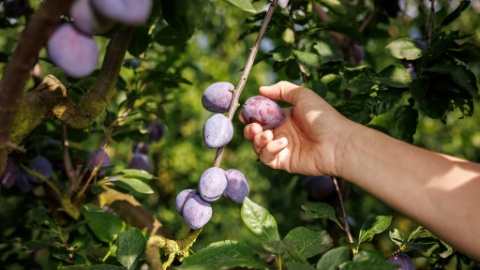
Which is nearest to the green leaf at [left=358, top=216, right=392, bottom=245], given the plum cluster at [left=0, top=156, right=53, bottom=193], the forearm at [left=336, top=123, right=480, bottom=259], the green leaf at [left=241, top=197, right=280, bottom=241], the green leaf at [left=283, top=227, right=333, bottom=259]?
the forearm at [left=336, top=123, right=480, bottom=259]

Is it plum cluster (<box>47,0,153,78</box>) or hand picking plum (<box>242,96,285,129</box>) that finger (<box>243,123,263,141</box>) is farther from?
plum cluster (<box>47,0,153,78</box>)

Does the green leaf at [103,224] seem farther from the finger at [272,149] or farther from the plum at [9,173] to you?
the finger at [272,149]

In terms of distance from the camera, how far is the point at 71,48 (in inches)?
25.4

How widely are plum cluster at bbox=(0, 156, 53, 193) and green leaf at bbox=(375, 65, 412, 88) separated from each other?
0.96 m

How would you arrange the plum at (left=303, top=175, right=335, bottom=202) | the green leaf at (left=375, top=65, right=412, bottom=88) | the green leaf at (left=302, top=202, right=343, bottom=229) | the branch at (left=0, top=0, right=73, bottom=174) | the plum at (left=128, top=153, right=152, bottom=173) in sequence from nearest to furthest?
the branch at (left=0, top=0, right=73, bottom=174), the green leaf at (left=302, top=202, right=343, bottom=229), the green leaf at (left=375, top=65, right=412, bottom=88), the plum at (left=303, top=175, right=335, bottom=202), the plum at (left=128, top=153, right=152, bottom=173)

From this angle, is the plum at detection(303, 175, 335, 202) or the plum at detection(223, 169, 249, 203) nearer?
the plum at detection(223, 169, 249, 203)

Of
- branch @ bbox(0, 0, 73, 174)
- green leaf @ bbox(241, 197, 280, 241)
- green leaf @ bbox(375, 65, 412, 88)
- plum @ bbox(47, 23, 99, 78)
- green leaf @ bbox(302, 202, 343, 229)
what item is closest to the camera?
branch @ bbox(0, 0, 73, 174)

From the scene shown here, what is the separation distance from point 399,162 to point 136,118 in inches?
35.5

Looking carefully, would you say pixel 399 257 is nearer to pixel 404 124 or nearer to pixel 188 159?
pixel 404 124

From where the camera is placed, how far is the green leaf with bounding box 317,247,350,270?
0.70 meters

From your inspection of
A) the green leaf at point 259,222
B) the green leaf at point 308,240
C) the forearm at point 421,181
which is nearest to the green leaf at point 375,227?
the forearm at point 421,181

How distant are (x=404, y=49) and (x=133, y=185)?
77 centimetres

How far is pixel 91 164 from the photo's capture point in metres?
1.37

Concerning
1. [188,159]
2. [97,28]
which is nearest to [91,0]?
[97,28]
